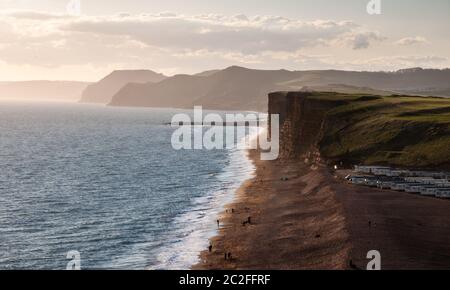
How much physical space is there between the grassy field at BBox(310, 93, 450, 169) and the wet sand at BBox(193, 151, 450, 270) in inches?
712

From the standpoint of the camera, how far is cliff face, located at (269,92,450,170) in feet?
334

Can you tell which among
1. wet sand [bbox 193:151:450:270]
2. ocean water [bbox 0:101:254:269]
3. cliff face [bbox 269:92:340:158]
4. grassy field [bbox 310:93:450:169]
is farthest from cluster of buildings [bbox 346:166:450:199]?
cliff face [bbox 269:92:340:158]

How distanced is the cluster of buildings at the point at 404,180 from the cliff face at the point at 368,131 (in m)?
6.10

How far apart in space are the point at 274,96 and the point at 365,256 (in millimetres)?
140054

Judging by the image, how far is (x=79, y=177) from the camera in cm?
11550

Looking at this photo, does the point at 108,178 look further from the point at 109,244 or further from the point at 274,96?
the point at 274,96

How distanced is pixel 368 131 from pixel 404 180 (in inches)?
1141

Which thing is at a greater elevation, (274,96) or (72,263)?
(274,96)

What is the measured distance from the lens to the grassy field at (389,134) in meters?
100

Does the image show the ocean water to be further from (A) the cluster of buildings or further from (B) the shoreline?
(A) the cluster of buildings

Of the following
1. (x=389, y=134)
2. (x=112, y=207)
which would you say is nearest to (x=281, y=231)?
(x=112, y=207)
